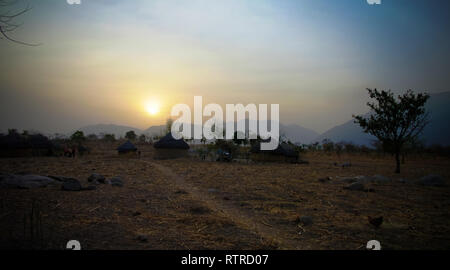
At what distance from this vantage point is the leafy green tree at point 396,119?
18.2 metres

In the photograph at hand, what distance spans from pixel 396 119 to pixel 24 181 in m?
22.8

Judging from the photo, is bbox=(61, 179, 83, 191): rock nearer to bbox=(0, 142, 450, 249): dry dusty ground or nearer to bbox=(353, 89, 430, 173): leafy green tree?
bbox=(0, 142, 450, 249): dry dusty ground

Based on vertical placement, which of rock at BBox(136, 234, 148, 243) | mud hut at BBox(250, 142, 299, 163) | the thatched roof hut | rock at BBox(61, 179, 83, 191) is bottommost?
mud hut at BBox(250, 142, 299, 163)

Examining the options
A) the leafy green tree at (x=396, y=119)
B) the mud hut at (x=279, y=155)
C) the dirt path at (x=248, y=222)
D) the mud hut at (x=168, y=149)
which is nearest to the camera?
the dirt path at (x=248, y=222)

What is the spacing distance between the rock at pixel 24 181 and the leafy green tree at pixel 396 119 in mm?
20675

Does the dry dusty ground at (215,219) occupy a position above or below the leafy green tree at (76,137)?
below

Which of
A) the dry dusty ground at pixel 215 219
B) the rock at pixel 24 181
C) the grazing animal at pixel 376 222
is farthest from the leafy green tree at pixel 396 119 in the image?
the rock at pixel 24 181

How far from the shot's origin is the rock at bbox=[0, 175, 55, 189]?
8.41m

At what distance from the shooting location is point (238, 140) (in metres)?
34.9

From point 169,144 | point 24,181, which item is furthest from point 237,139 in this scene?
point 24,181

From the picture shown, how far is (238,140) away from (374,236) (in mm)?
29937

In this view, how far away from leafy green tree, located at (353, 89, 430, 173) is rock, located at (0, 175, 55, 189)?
67.8 feet

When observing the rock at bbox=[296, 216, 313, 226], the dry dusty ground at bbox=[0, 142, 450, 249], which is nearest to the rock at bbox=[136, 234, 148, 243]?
the dry dusty ground at bbox=[0, 142, 450, 249]

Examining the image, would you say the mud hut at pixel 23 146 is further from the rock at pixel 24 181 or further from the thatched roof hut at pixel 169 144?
the rock at pixel 24 181
